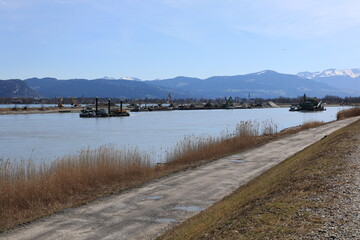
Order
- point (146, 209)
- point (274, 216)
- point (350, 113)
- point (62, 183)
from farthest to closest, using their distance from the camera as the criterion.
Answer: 1. point (350, 113)
2. point (62, 183)
3. point (146, 209)
4. point (274, 216)

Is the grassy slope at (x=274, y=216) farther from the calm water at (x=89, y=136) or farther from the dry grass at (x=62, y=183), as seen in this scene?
the calm water at (x=89, y=136)

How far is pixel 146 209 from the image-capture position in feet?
47.1

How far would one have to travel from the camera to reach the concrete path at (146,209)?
11.8m

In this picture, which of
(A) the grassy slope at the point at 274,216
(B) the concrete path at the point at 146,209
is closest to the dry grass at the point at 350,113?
(B) the concrete path at the point at 146,209

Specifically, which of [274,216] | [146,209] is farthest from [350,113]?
[274,216]

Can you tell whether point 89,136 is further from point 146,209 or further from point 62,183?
point 146,209

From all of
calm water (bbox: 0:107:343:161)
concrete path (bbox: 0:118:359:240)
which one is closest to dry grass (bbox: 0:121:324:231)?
concrete path (bbox: 0:118:359:240)

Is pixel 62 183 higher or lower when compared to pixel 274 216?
lower

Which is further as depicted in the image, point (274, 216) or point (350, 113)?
point (350, 113)

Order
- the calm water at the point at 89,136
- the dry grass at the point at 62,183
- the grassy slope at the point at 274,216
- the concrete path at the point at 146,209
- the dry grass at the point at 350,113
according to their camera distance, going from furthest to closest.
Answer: the dry grass at the point at 350,113
the calm water at the point at 89,136
the dry grass at the point at 62,183
the concrete path at the point at 146,209
the grassy slope at the point at 274,216

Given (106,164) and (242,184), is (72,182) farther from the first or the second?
(242,184)

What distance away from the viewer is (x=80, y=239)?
1117cm

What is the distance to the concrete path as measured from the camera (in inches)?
464

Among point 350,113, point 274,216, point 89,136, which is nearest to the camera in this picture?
point 274,216
